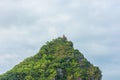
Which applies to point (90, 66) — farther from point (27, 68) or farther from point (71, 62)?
point (27, 68)

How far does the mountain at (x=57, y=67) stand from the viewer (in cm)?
12912

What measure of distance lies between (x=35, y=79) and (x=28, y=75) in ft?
6.01

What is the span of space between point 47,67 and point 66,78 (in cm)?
494

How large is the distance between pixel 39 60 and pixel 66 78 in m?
7.96

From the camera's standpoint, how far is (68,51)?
132750 mm

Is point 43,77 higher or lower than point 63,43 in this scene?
lower

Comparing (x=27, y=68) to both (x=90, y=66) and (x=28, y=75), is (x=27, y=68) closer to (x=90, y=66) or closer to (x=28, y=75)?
(x=28, y=75)

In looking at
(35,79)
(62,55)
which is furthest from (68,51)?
(35,79)

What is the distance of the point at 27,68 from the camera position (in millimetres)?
131625

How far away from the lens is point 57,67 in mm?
129875

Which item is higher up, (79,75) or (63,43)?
(63,43)

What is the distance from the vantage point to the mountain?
424ft

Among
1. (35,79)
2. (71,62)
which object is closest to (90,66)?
(71,62)

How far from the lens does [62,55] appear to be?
5217 inches
